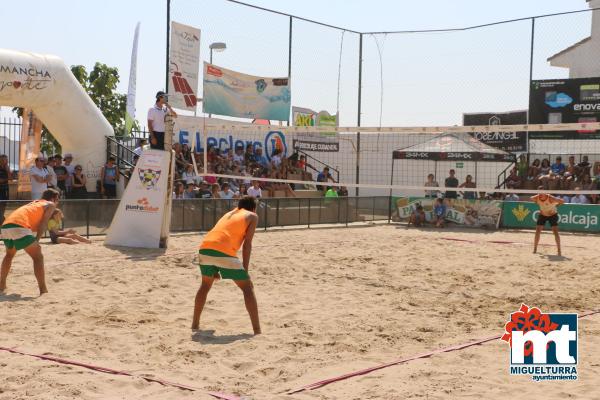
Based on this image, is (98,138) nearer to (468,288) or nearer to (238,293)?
(238,293)

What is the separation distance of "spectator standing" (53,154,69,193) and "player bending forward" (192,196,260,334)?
867cm

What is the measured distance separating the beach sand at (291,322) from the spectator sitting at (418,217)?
6.55m

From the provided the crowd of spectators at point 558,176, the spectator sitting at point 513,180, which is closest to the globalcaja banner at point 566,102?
the crowd of spectators at point 558,176

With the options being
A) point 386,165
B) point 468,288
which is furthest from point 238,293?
point 386,165

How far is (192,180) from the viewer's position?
53.7ft

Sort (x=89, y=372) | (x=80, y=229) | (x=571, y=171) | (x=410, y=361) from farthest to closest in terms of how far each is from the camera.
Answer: (x=571, y=171), (x=80, y=229), (x=410, y=361), (x=89, y=372)

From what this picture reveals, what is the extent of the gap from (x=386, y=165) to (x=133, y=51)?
7.86m

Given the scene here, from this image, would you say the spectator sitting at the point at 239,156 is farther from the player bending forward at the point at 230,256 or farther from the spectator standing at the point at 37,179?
the player bending forward at the point at 230,256

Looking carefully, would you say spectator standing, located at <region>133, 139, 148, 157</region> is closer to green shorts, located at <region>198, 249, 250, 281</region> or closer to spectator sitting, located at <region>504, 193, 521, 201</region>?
green shorts, located at <region>198, 249, 250, 281</region>

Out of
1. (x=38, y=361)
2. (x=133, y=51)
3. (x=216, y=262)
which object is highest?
(x=133, y=51)

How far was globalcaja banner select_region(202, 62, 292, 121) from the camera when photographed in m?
17.9

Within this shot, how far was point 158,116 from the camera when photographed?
11.4 metres

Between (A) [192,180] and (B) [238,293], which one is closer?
(B) [238,293]

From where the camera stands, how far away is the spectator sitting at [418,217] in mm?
18484
